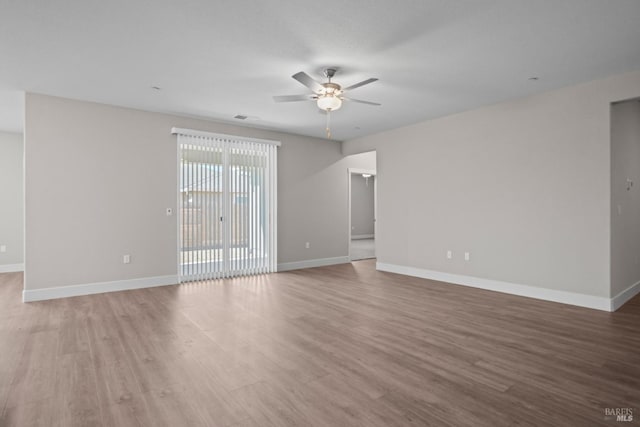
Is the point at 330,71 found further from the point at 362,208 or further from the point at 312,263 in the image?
the point at 362,208

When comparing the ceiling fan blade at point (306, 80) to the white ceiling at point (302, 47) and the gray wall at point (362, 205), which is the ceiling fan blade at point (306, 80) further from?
the gray wall at point (362, 205)

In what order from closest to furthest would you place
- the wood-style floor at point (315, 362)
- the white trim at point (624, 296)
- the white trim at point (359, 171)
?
the wood-style floor at point (315, 362), the white trim at point (624, 296), the white trim at point (359, 171)

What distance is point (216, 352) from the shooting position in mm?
3010

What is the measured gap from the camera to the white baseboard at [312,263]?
718 cm

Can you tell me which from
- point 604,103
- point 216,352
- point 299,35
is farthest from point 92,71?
point 604,103

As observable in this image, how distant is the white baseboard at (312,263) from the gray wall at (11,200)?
17.9 feet

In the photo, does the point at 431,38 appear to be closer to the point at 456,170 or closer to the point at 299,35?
the point at 299,35

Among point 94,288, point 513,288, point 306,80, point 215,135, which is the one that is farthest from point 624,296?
point 94,288

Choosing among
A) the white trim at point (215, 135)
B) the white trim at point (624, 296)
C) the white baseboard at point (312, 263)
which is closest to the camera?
the white trim at point (624, 296)

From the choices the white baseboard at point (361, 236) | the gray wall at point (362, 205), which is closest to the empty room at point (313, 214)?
the white baseboard at point (361, 236)

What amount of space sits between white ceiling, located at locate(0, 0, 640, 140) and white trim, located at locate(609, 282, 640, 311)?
2756 mm

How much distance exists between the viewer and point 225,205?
245 inches

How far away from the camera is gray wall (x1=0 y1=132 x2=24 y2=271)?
22.8ft

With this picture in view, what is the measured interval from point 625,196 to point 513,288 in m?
1.89
